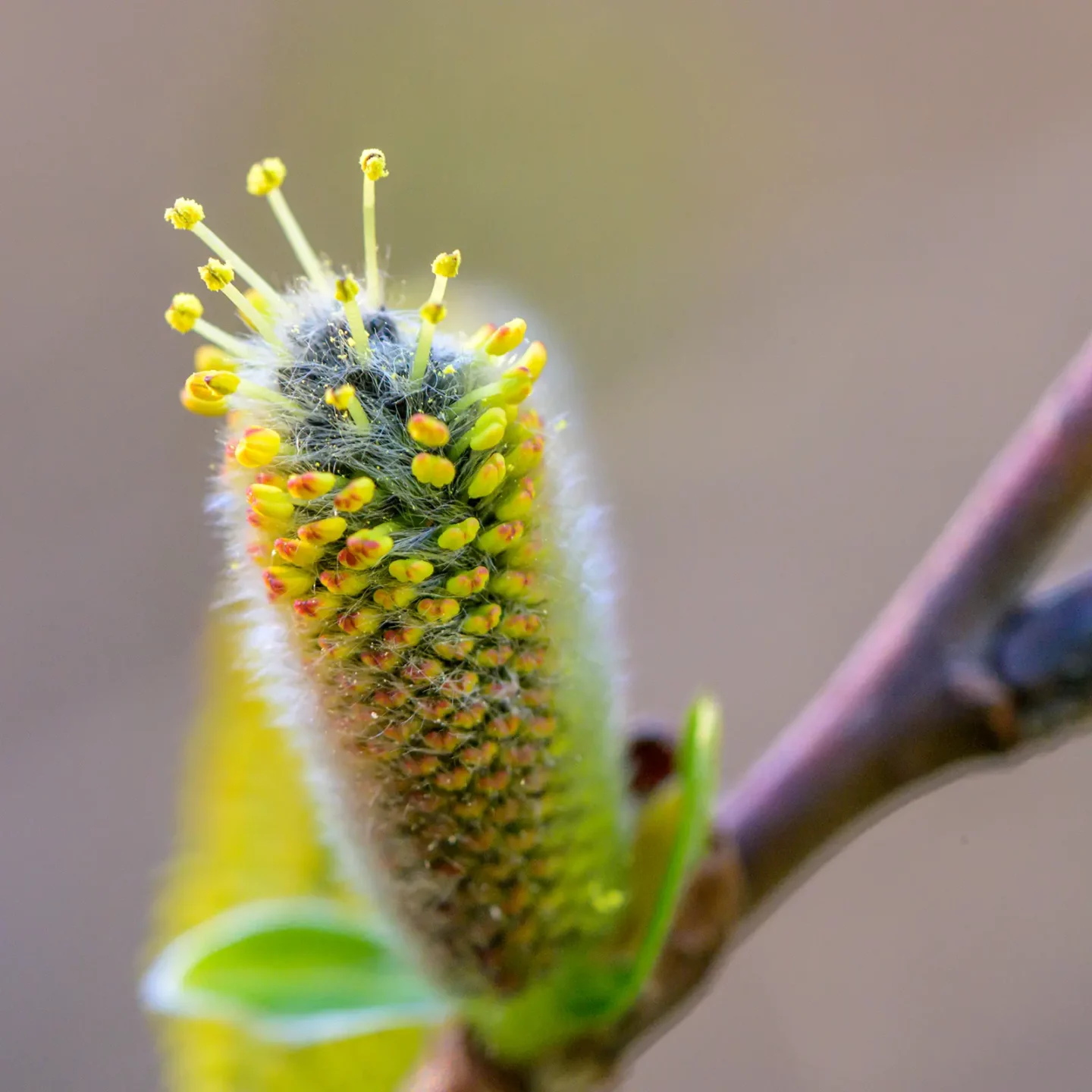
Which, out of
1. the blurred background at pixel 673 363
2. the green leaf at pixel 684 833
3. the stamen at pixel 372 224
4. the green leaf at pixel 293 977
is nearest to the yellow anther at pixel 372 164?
the stamen at pixel 372 224

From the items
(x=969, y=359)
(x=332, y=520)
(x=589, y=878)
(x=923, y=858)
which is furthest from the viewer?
(x=969, y=359)

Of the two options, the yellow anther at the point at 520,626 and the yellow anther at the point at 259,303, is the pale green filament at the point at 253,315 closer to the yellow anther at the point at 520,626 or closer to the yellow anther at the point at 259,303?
the yellow anther at the point at 259,303

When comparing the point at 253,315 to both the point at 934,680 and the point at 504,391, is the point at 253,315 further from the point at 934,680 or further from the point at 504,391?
the point at 934,680

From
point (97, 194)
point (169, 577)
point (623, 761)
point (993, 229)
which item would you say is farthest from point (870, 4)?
point (623, 761)

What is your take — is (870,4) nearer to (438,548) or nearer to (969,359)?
(969,359)

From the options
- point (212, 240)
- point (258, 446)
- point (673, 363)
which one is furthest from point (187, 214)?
point (673, 363)
